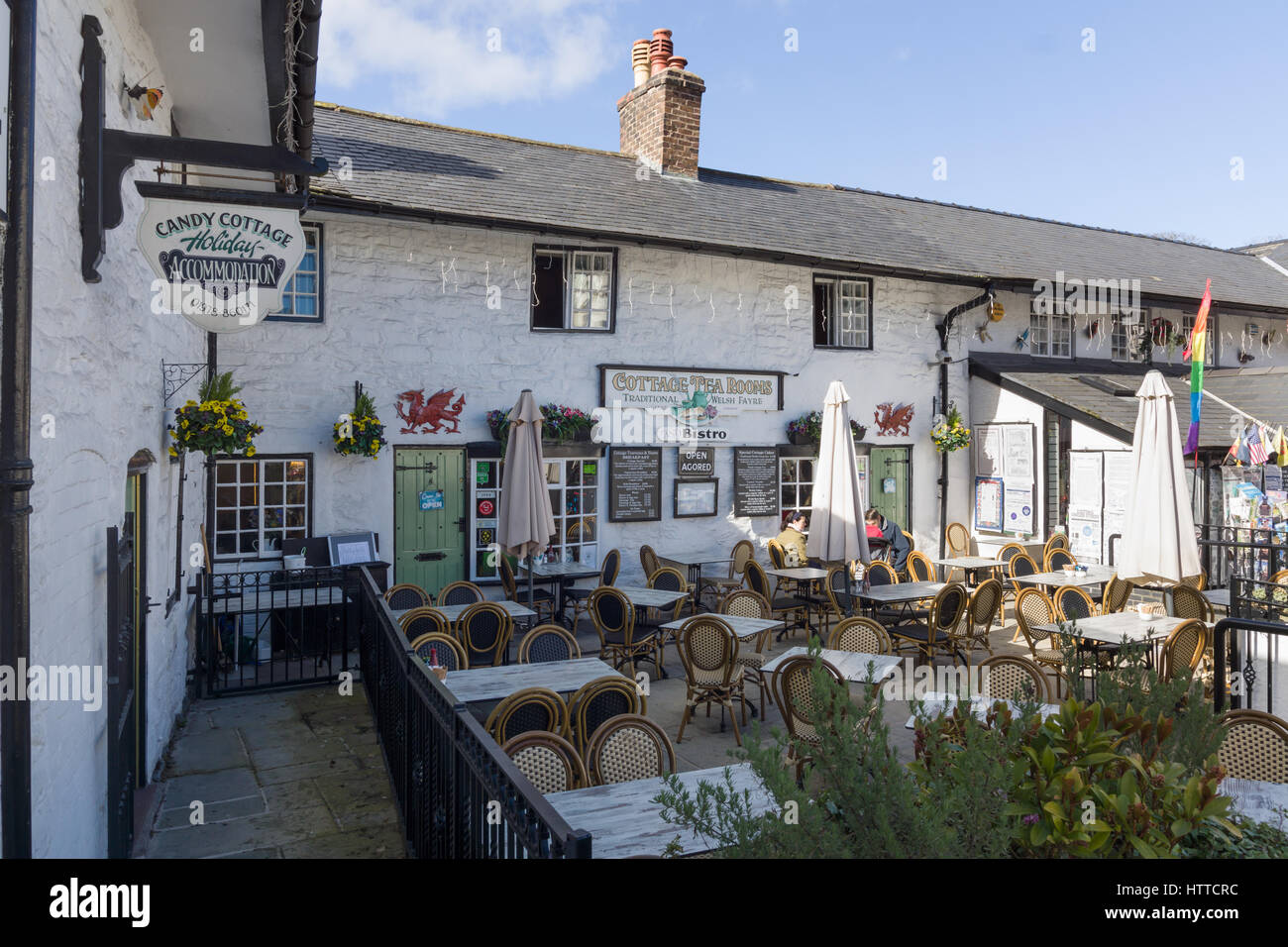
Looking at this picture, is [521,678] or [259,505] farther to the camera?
[259,505]

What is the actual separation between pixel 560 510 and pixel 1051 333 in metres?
10.2

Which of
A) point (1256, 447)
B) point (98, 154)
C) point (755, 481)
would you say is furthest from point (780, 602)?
point (98, 154)

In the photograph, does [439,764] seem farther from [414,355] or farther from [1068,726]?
[414,355]

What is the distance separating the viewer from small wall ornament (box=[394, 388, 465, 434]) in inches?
433

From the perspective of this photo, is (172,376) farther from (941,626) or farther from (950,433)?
(950,433)

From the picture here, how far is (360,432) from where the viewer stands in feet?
34.0

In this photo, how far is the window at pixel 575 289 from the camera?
12227 mm

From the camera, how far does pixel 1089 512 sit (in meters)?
13.7

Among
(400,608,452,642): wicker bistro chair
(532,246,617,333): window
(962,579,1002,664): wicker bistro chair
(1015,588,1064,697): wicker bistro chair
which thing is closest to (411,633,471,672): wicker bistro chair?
(400,608,452,642): wicker bistro chair

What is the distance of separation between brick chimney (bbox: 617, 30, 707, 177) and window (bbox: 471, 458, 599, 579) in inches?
230

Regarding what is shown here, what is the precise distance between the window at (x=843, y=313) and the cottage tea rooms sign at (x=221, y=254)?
11.1 meters

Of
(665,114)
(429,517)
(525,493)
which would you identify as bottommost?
(429,517)
